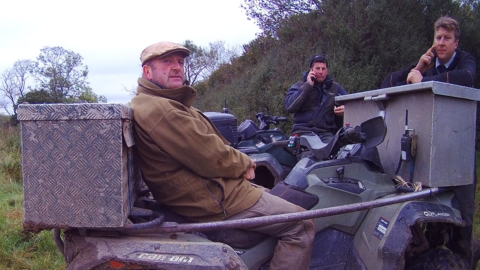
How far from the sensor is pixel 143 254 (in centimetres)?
223

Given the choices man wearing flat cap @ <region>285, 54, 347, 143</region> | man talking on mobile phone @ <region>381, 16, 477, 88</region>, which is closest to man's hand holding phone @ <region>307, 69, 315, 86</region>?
man wearing flat cap @ <region>285, 54, 347, 143</region>

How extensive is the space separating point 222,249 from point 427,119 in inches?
64.1

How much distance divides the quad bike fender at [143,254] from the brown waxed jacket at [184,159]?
11.1 inches

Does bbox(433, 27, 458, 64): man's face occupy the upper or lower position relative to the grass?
upper

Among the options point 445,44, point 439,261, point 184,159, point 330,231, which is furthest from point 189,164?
point 445,44

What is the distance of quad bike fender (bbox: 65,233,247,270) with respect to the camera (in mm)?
2201

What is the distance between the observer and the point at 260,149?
5.46 meters

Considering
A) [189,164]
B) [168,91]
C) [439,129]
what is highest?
A: [168,91]

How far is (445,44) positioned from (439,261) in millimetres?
1810

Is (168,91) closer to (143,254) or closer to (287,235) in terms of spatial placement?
(143,254)

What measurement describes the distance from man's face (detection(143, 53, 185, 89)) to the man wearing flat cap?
291 cm

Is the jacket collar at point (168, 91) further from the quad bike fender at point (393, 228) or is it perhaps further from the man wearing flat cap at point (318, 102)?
the man wearing flat cap at point (318, 102)

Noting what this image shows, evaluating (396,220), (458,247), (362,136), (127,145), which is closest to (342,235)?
(396,220)

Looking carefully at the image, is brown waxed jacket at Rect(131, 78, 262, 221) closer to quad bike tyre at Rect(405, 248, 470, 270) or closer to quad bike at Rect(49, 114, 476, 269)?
quad bike at Rect(49, 114, 476, 269)
